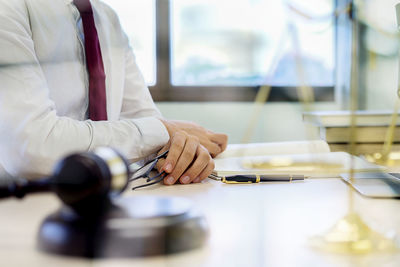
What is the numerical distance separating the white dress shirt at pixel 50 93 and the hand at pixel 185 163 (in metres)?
0.07

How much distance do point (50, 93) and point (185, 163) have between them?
0.32 m

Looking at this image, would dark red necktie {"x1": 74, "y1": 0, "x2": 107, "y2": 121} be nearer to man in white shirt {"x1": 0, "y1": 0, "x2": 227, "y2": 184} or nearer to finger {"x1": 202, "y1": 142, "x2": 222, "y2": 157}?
man in white shirt {"x1": 0, "y1": 0, "x2": 227, "y2": 184}

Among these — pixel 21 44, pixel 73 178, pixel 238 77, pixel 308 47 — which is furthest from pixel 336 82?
pixel 21 44

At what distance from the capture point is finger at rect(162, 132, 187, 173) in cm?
58

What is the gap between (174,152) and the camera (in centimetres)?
61

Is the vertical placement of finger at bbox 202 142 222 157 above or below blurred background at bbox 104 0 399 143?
below

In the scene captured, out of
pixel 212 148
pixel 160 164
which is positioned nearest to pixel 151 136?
pixel 160 164

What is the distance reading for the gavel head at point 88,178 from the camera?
0.21 m

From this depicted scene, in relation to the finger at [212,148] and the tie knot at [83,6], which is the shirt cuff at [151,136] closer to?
the finger at [212,148]

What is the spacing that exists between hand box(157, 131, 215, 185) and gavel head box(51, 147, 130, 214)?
0.35m

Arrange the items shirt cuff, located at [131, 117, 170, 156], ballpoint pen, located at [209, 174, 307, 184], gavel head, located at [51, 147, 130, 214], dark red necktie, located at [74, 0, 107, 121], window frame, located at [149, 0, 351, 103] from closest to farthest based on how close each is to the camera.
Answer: gavel head, located at [51, 147, 130, 214] → window frame, located at [149, 0, 351, 103] → ballpoint pen, located at [209, 174, 307, 184] → shirt cuff, located at [131, 117, 170, 156] → dark red necktie, located at [74, 0, 107, 121]

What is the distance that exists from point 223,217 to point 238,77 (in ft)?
0.92

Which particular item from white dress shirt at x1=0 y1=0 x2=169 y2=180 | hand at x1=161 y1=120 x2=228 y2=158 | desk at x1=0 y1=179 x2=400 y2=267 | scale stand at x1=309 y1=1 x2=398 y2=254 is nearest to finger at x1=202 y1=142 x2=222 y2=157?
hand at x1=161 y1=120 x2=228 y2=158

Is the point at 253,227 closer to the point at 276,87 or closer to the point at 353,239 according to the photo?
the point at 353,239
